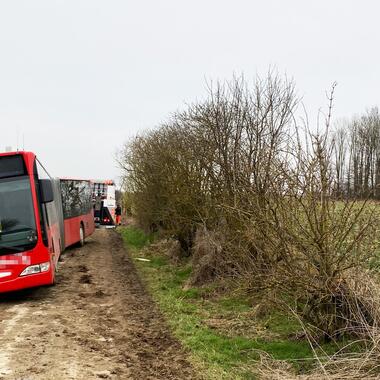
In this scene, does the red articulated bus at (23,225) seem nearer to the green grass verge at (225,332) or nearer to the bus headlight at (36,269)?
the bus headlight at (36,269)

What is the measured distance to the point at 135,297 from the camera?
424 inches

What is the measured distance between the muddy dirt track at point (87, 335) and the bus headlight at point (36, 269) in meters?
0.64

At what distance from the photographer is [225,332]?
776 cm

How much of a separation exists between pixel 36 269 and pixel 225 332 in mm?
4371

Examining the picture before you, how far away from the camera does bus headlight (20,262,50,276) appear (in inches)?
390

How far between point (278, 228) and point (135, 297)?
524 cm

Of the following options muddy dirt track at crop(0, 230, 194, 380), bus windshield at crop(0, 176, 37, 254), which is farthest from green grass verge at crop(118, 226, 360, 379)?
bus windshield at crop(0, 176, 37, 254)

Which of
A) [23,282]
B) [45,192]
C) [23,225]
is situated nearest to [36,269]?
[23,282]

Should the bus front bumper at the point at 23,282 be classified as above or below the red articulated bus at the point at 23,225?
below

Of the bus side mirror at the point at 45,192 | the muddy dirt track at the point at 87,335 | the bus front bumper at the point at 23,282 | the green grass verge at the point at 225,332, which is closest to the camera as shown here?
the muddy dirt track at the point at 87,335

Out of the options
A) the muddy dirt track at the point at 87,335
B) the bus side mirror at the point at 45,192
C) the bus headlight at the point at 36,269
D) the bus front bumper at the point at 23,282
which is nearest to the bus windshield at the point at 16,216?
the bus side mirror at the point at 45,192

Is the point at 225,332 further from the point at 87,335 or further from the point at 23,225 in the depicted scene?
the point at 23,225

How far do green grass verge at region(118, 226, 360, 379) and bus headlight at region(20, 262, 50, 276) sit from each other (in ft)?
7.88

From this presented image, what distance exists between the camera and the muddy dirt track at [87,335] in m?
5.98
